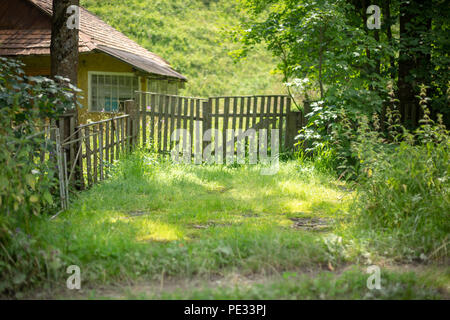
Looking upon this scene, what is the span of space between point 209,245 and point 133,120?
572 centimetres

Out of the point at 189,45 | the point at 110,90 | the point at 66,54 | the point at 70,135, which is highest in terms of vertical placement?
the point at 189,45

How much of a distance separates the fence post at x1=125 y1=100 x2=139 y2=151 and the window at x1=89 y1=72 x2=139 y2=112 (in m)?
5.80

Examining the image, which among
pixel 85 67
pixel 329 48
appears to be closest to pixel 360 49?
pixel 329 48

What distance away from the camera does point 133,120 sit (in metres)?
9.18

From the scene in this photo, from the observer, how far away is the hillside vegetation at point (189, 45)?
2680 centimetres

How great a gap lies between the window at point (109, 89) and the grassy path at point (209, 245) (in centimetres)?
931

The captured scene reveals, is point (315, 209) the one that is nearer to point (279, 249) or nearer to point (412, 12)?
point (279, 249)

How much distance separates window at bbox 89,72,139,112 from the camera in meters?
15.1

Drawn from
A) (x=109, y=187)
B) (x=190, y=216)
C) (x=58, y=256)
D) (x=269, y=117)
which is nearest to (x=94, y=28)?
(x=269, y=117)

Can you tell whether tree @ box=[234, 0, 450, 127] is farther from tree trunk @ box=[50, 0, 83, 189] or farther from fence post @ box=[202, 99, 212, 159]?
tree trunk @ box=[50, 0, 83, 189]

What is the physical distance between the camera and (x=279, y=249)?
13.0 feet

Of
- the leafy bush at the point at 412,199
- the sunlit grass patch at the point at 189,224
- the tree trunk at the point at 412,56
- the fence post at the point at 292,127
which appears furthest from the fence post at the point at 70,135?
the tree trunk at the point at 412,56

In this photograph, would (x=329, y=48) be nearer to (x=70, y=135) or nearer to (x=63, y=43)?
(x=63, y=43)

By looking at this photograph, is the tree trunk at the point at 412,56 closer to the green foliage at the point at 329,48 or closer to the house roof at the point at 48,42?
the green foliage at the point at 329,48
